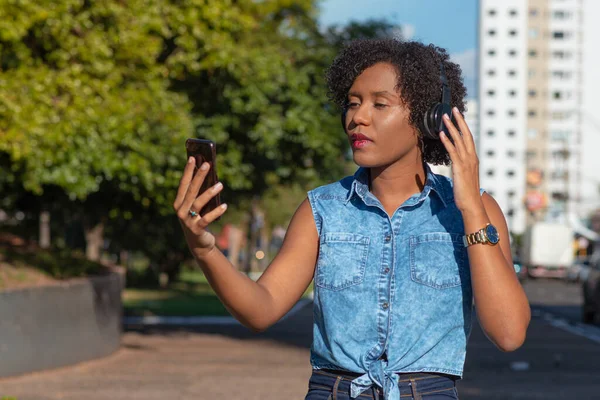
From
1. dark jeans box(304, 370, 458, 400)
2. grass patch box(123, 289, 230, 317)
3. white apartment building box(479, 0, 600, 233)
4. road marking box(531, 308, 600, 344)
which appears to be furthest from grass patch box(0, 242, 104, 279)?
white apartment building box(479, 0, 600, 233)

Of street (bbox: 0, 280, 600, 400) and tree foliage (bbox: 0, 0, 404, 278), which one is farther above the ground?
tree foliage (bbox: 0, 0, 404, 278)

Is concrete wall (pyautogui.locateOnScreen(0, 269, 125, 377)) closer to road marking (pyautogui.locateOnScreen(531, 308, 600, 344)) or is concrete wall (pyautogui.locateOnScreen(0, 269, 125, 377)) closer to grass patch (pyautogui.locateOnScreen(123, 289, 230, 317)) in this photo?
road marking (pyautogui.locateOnScreen(531, 308, 600, 344))

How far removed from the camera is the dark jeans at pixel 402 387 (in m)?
3.24

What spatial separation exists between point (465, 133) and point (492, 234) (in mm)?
294

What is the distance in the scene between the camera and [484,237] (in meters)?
3.23

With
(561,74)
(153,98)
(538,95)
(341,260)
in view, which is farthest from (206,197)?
(538,95)

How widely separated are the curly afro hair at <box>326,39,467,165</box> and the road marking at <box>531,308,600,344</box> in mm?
17122

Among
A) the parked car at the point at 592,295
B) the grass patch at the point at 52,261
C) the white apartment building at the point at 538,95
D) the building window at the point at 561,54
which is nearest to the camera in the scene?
the grass patch at the point at 52,261

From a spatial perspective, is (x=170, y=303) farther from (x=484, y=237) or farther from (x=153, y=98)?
(x=484, y=237)

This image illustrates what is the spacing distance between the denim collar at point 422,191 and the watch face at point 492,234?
0.23 metres

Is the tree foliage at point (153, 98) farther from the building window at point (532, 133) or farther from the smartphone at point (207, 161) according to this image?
the building window at point (532, 133)

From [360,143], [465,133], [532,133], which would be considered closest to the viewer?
[465,133]

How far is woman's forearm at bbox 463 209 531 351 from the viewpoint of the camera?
10.5 feet

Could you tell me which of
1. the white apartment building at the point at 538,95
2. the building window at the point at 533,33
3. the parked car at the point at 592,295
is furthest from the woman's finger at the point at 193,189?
the building window at the point at 533,33
